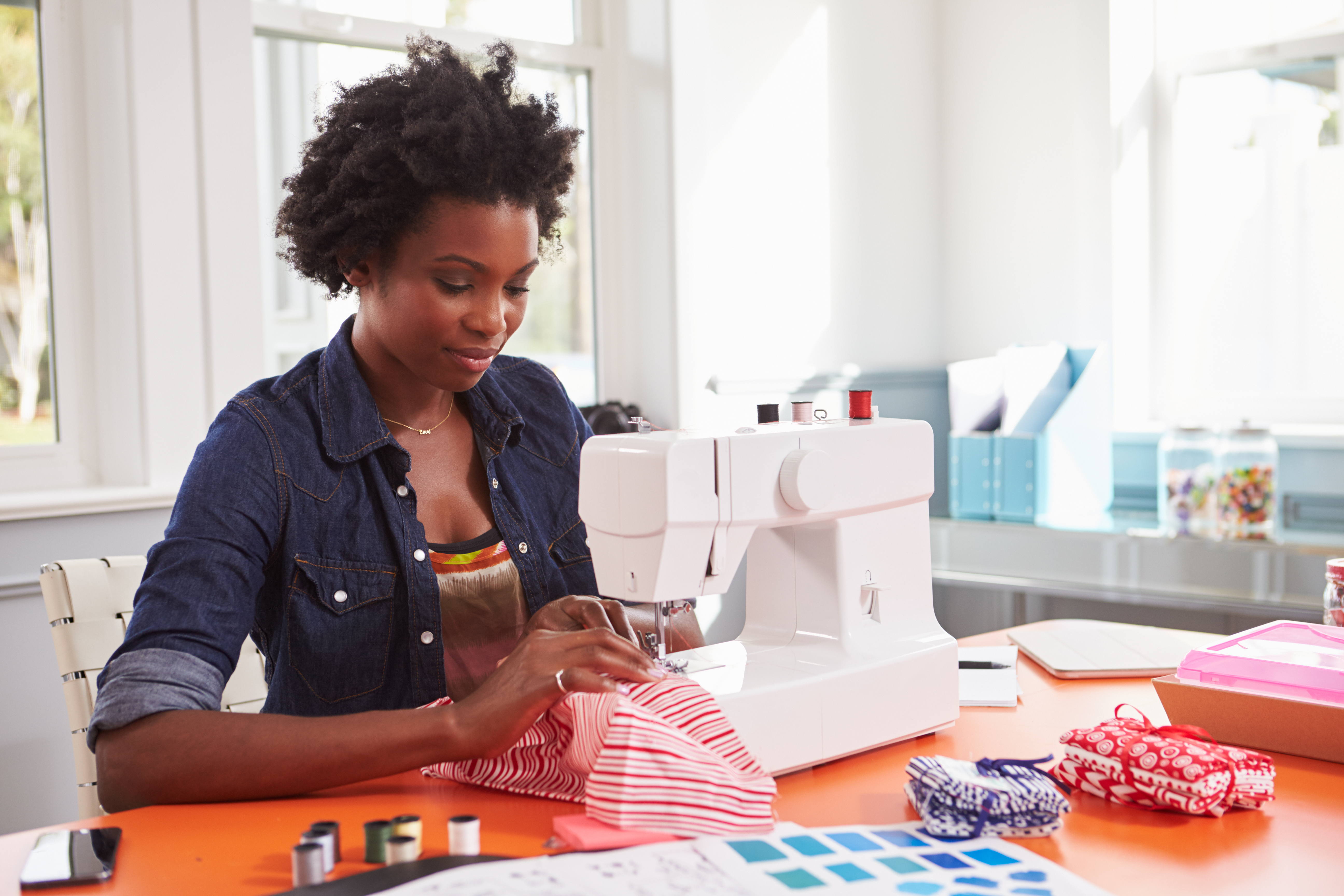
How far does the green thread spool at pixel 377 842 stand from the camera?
0.87 metres

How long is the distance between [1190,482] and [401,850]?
231cm

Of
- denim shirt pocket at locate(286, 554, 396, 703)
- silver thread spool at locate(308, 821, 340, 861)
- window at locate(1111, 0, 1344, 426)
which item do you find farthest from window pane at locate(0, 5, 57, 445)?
window at locate(1111, 0, 1344, 426)

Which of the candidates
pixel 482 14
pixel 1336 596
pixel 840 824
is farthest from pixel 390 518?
pixel 482 14

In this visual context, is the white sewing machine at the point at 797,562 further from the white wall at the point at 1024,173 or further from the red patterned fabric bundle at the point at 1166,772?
the white wall at the point at 1024,173

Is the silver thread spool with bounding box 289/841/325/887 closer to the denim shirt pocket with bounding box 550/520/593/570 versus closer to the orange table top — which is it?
the orange table top

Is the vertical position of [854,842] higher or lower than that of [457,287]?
lower

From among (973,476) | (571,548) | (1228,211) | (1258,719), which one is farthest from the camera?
(1228,211)

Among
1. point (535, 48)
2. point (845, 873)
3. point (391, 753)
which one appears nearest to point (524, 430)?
point (391, 753)

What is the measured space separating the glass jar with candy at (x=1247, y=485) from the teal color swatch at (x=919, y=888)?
204cm

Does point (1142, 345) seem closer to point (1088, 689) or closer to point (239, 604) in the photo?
point (1088, 689)

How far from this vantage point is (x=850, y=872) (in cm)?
84

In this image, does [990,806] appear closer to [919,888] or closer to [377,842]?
[919,888]

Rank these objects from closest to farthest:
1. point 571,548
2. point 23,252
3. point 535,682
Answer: point 535,682
point 571,548
point 23,252

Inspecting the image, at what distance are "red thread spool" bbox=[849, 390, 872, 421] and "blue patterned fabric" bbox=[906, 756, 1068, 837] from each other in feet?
1.43
